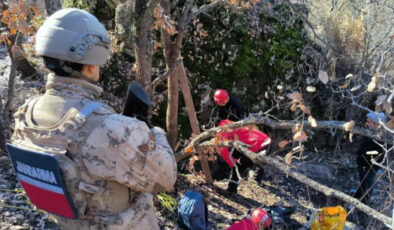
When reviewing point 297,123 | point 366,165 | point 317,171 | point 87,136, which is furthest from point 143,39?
point 317,171

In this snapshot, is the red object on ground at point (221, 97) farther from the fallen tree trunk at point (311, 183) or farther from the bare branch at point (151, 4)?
the bare branch at point (151, 4)

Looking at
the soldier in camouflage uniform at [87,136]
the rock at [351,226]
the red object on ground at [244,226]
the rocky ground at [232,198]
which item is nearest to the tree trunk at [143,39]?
the soldier in camouflage uniform at [87,136]

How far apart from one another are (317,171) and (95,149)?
5427 mm

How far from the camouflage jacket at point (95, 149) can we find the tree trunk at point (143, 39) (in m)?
1.49

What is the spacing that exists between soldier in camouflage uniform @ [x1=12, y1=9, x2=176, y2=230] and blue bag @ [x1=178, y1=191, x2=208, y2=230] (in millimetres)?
2048

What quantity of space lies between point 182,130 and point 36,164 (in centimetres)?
421

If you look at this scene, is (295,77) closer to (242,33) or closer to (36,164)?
(242,33)

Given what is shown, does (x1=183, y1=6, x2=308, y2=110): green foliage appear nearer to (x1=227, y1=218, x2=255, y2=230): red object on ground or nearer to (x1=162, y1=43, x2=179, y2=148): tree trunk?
(x1=162, y1=43, x2=179, y2=148): tree trunk

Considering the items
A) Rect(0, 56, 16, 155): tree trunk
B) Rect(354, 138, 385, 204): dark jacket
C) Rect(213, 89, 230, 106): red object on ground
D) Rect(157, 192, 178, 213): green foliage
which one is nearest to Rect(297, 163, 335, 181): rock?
Rect(354, 138, 385, 204): dark jacket

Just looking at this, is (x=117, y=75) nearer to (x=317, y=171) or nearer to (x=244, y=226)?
(x=244, y=226)

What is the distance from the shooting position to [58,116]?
1.81m

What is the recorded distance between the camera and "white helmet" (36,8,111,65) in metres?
1.82

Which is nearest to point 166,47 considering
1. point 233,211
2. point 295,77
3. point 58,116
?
point 233,211

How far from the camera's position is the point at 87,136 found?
5.78ft
